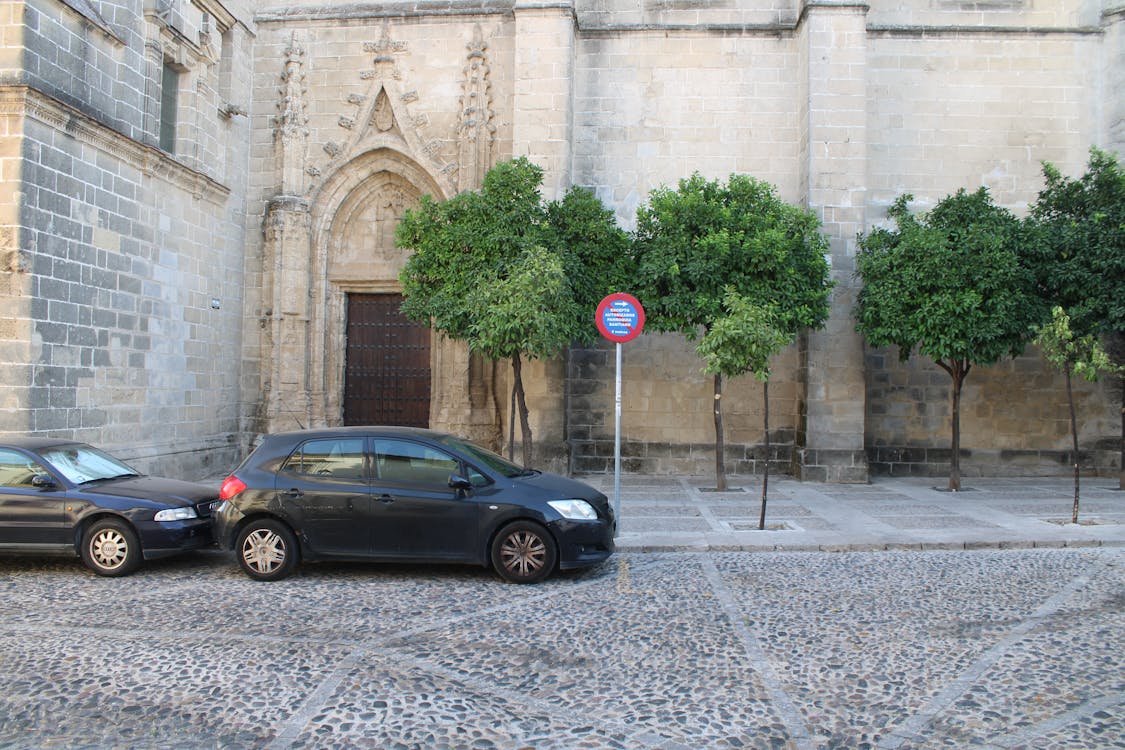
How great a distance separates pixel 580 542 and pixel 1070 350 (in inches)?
299

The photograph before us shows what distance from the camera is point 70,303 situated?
10.0 m

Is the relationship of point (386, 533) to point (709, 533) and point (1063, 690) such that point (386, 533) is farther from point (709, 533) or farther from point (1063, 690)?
point (1063, 690)

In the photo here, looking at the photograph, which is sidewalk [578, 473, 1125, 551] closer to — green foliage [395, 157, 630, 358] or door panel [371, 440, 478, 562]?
door panel [371, 440, 478, 562]

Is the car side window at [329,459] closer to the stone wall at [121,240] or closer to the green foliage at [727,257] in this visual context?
the stone wall at [121,240]

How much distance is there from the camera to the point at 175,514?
7188 mm

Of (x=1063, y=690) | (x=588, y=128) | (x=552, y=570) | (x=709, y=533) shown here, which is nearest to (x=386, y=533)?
(x=552, y=570)

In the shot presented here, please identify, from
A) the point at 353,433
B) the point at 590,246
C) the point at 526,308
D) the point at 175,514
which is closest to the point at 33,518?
the point at 175,514

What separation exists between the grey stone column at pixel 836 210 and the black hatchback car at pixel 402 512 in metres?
7.35

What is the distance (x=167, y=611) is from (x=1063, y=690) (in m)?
6.06

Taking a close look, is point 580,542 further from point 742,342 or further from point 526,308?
point 526,308

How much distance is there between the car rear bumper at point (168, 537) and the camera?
6.98 metres

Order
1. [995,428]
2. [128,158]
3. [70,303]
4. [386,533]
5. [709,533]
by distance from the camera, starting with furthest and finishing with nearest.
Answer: [995,428] < [128,158] < [70,303] < [709,533] < [386,533]

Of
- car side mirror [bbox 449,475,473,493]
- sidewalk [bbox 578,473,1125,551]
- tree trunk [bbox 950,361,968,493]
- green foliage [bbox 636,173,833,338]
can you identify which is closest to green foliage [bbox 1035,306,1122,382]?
tree trunk [bbox 950,361,968,493]

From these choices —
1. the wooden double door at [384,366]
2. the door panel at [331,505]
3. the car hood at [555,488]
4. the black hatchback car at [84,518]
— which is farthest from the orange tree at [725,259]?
the black hatchback car at [84,518]
